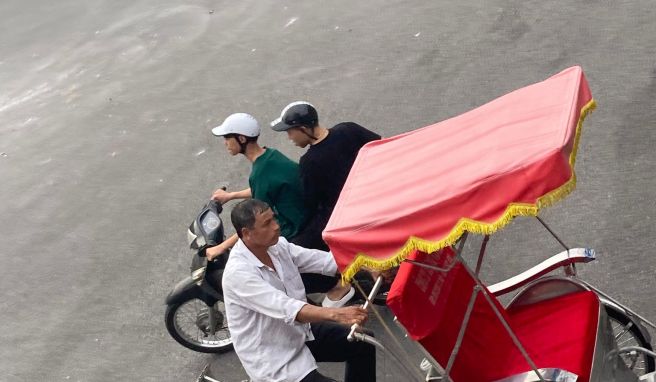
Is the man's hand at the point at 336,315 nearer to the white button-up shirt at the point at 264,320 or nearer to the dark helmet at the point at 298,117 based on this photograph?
the white button-up shirt at the point at 264,320

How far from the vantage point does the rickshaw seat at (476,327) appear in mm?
3871

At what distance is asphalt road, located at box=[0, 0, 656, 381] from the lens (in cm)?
627

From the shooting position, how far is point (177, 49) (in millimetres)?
11117

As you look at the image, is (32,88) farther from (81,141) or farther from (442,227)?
(442,227)

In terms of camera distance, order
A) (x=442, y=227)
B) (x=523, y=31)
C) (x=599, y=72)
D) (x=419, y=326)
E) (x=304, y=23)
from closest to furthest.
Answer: (x=442, y=227) → (x=419, y=326) → (x=599, y=72) → (x=523, y=31) → (x=304, y=23)

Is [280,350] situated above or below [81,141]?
above

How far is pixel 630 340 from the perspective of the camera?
4598 millimetres

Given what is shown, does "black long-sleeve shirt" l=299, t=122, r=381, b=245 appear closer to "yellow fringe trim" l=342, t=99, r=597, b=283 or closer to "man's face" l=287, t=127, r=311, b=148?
"man's face" l=287, t=127, r=311, b=148

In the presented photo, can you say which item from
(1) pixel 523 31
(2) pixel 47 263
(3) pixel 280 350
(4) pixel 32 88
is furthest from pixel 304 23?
(3) pixel 280 350

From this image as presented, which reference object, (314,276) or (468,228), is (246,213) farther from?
(314,276)

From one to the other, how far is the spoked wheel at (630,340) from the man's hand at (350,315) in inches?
60.0

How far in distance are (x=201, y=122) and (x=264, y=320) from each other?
5405 millimetres

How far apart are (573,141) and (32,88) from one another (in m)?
9.54

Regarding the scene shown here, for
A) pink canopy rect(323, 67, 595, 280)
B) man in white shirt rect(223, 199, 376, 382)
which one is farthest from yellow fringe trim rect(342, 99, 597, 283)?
man in white shirt rect(223, 199, 376, 382)
